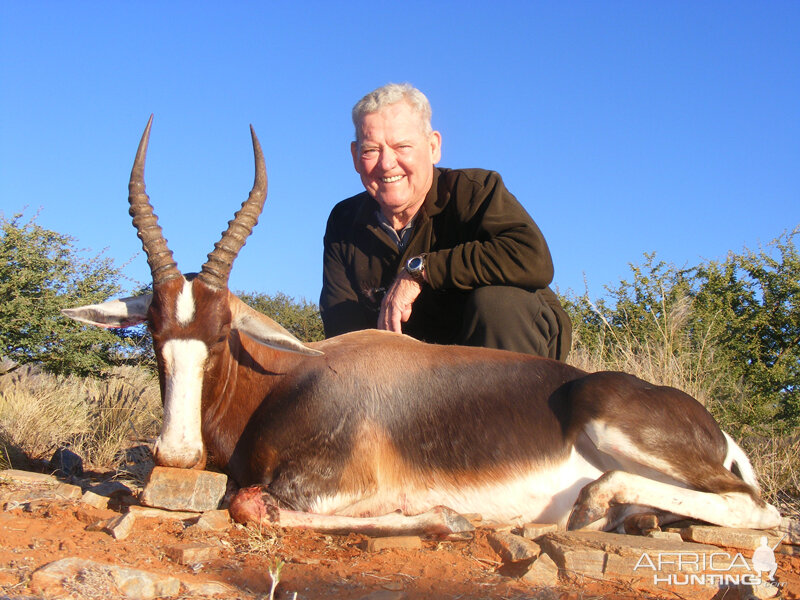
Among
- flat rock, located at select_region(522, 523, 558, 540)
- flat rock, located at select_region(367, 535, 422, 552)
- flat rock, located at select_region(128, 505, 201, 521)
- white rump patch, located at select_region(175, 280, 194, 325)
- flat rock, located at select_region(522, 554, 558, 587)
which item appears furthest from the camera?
white rump patch, located at select_region(175, 280, 194, 325)

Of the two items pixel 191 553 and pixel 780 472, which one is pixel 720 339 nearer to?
pixel 780 472

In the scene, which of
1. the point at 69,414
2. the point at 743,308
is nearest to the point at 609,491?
the point at 69,414

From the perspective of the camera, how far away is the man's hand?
583 centimetres

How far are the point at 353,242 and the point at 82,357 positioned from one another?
519 cm

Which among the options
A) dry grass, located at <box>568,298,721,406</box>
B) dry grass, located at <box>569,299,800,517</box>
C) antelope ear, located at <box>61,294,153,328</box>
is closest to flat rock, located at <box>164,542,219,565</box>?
antelope ear, located at <box>61,294,153,328</box>

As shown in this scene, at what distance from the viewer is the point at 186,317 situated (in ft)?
14.3

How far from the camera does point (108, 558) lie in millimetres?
3297

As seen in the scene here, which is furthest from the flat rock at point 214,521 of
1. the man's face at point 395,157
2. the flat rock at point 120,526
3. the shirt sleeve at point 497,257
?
the man's face at point 395,157

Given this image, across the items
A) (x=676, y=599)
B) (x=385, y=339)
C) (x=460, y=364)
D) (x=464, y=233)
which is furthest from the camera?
(x=464, y=233)

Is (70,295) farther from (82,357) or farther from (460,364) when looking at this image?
(460,364)

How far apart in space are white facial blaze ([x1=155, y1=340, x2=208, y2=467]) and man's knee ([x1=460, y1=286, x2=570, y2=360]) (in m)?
2.15

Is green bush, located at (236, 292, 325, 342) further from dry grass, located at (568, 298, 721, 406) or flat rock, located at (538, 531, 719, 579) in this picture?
flat rock, located at (538, 531, 719, 579)

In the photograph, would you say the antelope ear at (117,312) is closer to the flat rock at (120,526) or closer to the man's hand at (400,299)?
the flat rock at (120,526)

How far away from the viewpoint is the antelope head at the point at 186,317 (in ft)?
13.8
